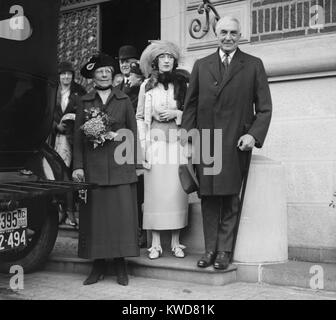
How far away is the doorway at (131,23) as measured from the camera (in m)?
9.79

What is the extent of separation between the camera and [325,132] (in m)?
5.75

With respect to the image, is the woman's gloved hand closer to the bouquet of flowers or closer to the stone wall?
the bouquet of flowers

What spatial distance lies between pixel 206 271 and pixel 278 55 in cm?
244

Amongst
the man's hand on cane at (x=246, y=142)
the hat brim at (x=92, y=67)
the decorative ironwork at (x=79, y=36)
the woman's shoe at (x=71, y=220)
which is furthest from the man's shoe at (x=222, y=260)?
the decorative ironwork at (x=79, y=36)

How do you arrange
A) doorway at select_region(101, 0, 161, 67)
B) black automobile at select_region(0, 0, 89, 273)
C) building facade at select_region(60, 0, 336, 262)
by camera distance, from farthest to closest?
1. doorway at select_region(101, 0, 161, 67)
2. building facade at select_region(60, 0, 336, 262)
3. black automobile at select_region(0, 0, 89, 273)

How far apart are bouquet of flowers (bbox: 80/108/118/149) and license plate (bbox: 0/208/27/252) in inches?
33.5

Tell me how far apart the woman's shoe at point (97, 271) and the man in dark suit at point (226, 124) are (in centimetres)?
85

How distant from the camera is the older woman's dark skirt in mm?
5059

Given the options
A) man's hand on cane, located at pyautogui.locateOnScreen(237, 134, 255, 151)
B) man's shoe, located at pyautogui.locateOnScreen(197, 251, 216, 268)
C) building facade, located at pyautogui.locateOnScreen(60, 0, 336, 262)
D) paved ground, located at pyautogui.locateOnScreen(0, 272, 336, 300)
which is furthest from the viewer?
building facade, located at pyautogui.locateOnScreen(60, 0, 336, 262)

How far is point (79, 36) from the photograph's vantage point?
8.88 m

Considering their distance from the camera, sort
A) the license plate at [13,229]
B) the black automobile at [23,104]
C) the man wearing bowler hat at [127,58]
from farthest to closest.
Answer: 1. the man wearing bowler hat at [127,58]
2. the license plate at [13,229]
3. the black automobile at [23,104]

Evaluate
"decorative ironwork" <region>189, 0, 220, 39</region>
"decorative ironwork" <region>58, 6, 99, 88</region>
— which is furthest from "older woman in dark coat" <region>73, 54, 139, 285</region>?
"decorative ironwork" <region>58, 6, 99, 88</region>

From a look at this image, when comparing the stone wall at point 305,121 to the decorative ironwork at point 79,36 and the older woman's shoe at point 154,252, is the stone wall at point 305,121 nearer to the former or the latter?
the older woman's shoe at point 154,252
